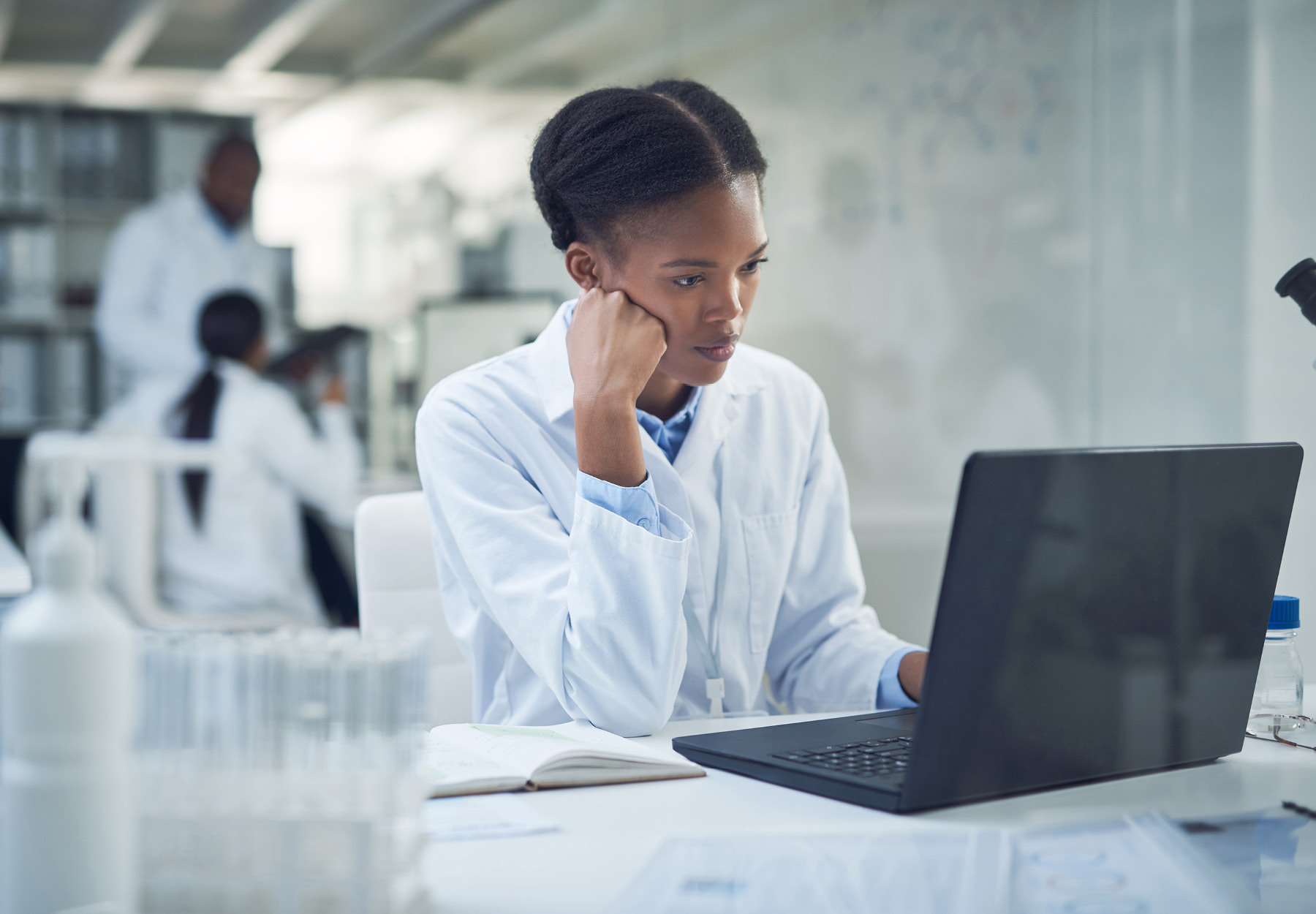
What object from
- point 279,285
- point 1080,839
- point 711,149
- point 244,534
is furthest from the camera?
point 279,285

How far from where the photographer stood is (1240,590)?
0.90 m

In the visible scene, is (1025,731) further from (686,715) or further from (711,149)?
(711,149)

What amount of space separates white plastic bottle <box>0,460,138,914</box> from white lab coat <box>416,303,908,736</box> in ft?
1.89

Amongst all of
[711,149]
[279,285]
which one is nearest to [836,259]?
[711,149]

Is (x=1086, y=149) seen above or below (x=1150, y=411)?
above

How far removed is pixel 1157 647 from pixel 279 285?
4.25 metres

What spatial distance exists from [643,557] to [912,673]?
0.32 metres

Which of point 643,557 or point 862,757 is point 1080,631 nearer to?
point 862,757

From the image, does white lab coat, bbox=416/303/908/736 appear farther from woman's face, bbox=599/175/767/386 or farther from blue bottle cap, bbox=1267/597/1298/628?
blue bottle cap, bbox=1267/597/1298/628

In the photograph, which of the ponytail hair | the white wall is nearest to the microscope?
the white wall

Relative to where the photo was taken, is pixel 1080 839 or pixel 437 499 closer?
pixel 1080 839

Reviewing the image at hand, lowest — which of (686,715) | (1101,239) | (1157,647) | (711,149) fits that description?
(686,715)

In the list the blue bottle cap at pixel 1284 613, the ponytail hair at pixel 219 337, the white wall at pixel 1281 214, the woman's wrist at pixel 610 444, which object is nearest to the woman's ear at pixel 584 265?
the woman's wrist at pixel 610 444

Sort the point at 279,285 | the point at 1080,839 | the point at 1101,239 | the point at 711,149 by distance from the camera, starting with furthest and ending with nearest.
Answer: the point at 279,285
the point at 1101,239
the point at 711,149
the point at 1080,839
